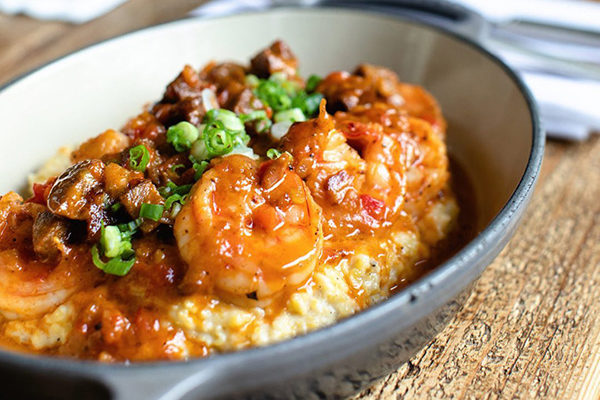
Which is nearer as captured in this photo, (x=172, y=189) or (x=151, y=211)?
(x=151, y=211)

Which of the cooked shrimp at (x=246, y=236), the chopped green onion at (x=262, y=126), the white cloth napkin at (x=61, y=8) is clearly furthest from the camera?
the white cloth napkin at (x=61, y=8)

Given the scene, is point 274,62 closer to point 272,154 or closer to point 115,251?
point 272,154

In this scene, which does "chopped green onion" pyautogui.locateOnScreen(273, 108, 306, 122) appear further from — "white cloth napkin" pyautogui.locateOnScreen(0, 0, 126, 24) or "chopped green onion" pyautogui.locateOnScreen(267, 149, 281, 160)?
"white cloth napkin" pyautogui.locateOnScreen(0, 0, 126, 24)

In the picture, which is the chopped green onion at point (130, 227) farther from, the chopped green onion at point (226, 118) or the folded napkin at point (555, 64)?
the folded napkin at point (555, 64)

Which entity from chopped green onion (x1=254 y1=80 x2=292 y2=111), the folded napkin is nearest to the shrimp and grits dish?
chopped green onion (x1=254 y1=80 x2=292 y2=111)

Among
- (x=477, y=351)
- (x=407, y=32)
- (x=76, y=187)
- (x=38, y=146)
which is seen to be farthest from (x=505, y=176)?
(x=38, y=146)

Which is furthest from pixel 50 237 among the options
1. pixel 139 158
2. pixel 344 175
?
pixel 344 175

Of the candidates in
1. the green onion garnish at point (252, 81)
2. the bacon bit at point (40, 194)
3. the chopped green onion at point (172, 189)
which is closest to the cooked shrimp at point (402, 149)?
the green onion garnish at point (252, 81)
